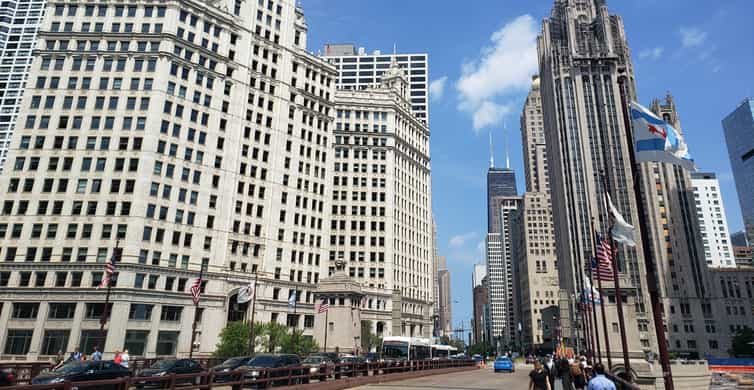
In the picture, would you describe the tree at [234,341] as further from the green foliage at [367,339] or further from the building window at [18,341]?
the green foliage at [367,339]

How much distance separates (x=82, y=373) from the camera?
68.5 feet

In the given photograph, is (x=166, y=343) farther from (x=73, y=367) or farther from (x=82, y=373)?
(x=82, y=373)

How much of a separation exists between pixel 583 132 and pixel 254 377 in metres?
133

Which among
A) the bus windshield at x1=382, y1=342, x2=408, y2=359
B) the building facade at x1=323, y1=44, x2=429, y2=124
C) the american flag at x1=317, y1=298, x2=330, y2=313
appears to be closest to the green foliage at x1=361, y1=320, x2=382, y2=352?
the bus windshield at x1=382, y1=342, x2=408, y2=359

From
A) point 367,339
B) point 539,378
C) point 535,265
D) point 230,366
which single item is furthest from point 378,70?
point 539,378

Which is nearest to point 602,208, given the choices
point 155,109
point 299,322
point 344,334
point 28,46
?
point 299,322

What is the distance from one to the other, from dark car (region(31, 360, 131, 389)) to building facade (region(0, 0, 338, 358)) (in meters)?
40.8

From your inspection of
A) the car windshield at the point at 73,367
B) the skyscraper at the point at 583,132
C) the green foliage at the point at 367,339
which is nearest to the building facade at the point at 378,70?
the skyscraper at the point at 583,132

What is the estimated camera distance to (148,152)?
65812mm

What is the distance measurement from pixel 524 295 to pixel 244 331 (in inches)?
6051

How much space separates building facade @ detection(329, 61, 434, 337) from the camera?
100m

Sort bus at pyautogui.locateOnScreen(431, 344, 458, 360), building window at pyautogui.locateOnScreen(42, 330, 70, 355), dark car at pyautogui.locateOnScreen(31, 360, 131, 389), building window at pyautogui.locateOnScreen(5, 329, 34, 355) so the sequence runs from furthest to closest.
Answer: bus at pyautogui.locateOnScreen(431, 344, 458, 360)
building window at pyautogui.locateOnScreen(42, 330, 70, 355)
building window at pyautogui.locateOnScreen(5, 329, 34, 355)
dark car at pyautogui.locateOnScreen(31, 360, 131, 389)

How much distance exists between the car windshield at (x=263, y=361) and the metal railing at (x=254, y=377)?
54 cm

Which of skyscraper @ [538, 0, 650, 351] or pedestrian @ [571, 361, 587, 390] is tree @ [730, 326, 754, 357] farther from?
pedestrian @ [571, 361, 587, 390]
